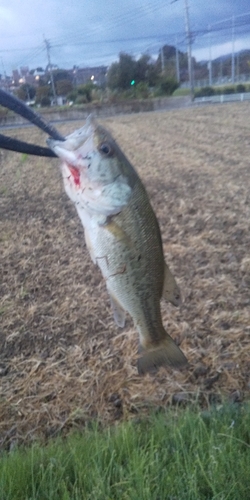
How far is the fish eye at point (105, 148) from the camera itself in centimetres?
117

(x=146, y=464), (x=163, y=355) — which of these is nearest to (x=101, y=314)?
(x=146, y=464)

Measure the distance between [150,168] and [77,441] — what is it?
5.54m

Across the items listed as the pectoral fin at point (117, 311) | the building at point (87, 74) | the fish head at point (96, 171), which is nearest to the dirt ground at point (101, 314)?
the building at point (87, 74)

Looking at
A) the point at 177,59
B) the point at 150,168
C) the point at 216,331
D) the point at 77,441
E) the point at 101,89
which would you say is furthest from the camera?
the point at 150,168

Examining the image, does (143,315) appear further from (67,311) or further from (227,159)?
(227,159)

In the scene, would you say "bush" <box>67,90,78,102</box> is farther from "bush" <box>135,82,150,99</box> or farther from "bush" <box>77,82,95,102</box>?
"bush" <box>135,82,150,99</box>

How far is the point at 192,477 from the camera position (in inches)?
73.6

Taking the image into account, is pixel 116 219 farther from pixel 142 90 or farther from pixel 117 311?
pixel 142 90

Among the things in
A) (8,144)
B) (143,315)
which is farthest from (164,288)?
(8,144)

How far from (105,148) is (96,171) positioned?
0.17ft

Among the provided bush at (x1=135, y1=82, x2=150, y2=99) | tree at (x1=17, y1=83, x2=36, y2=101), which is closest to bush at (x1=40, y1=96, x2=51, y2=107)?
tree at (x1=17, y1=83, x2=36, y2=101)

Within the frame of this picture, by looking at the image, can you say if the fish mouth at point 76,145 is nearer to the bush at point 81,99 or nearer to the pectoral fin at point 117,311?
the pectoral fin at point 117,311

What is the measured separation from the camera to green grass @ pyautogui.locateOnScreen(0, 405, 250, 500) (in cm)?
190

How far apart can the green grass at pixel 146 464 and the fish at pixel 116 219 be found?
801 millimetres
